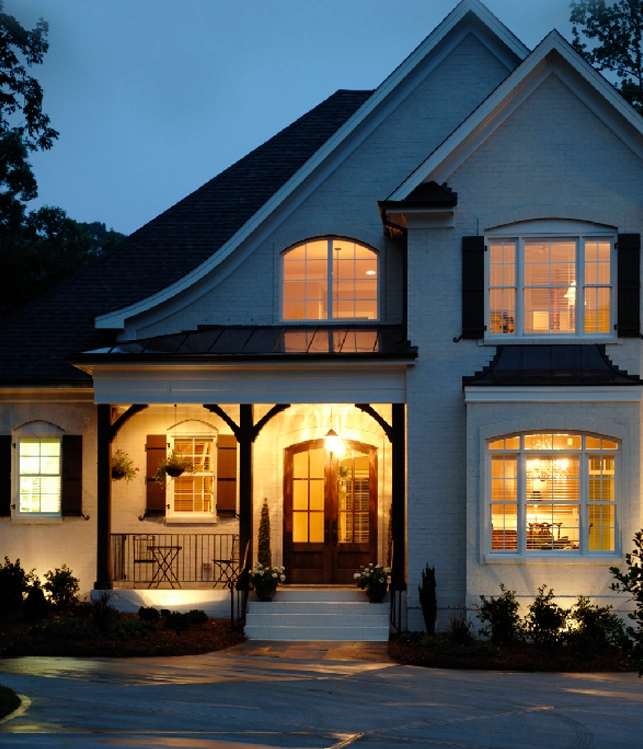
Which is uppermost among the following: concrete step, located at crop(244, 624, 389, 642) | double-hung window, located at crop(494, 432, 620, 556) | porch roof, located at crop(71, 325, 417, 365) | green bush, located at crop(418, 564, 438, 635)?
porch roof, located at crop(71, 325, 417, 365)

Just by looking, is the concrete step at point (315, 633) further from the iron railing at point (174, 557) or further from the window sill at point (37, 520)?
the window sill at point (37, 520)

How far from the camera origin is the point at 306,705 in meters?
11.8

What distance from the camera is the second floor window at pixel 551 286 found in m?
17.1

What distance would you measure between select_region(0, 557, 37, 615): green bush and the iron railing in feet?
4.93

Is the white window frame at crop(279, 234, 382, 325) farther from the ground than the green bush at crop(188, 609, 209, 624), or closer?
farther from the ground

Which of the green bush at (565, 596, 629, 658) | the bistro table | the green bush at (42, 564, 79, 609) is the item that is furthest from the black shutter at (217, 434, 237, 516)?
the green bush at (565, 596, 629, 658)

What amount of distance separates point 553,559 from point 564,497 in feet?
3.10

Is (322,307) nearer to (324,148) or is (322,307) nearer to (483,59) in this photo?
(324,148)

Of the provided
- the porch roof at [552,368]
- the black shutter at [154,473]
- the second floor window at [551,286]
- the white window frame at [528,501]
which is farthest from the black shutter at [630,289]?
the black shutter at [154,473]

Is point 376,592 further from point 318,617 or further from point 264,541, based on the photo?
point 264,541

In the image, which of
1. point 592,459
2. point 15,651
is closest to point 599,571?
point 592,459

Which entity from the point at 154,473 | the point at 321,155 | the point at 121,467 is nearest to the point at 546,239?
the point at 321,155

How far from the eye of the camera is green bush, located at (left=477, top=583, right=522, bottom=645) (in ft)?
52.3

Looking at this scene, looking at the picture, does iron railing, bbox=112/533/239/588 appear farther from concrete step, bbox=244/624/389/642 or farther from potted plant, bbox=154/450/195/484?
concrete step, bbox=244/624/389/642
